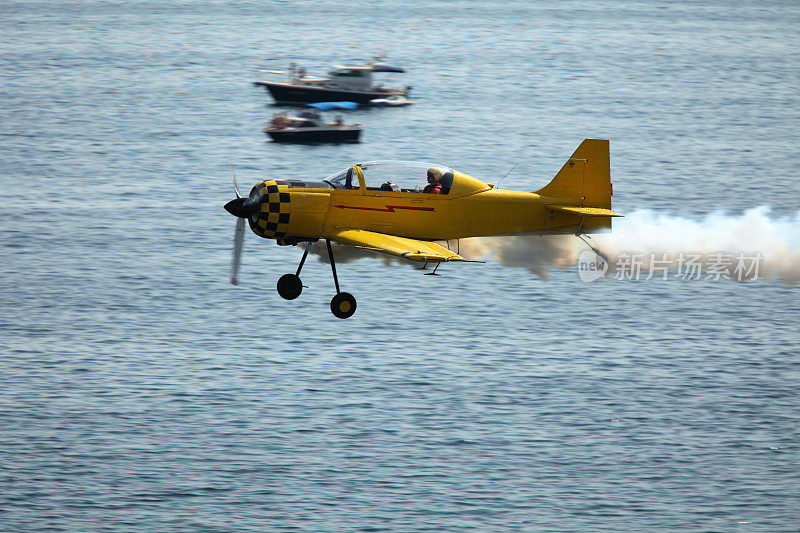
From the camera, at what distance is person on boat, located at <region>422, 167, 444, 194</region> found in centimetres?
2673

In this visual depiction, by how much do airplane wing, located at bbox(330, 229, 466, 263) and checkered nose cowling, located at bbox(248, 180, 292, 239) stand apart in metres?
1.46

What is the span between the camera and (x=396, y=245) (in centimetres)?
2516

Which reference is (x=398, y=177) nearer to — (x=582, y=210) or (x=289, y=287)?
(x=289, y=287)

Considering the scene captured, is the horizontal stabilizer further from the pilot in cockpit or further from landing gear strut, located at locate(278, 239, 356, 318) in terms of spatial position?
landing gear strut, located at locate(278, 239, 356, 318)

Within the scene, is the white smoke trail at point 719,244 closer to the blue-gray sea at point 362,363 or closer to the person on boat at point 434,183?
the blue-gray sea at point 362,363

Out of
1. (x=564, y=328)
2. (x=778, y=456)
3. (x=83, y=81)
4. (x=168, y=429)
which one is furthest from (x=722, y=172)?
(x=83, y=81)

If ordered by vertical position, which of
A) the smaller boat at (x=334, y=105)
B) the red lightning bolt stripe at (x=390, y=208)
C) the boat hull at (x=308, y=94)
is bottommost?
the red lightning bolt stripe at (x=390, y=208)

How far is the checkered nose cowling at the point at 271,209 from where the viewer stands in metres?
25.0

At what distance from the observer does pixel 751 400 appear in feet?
112

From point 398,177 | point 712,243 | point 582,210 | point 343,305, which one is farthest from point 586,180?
point 712,243

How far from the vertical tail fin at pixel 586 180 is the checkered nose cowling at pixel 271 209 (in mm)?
7522

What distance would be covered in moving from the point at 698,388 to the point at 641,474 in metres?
6.16

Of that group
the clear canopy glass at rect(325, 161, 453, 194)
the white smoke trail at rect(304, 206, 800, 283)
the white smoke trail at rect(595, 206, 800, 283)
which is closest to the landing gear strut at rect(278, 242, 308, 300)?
the clear canopy glass at rect(325, 161, 453, 194)

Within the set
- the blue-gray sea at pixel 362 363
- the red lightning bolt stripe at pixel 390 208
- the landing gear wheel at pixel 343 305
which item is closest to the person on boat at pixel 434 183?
the red lightning bolt stripe at pixel 390 208
